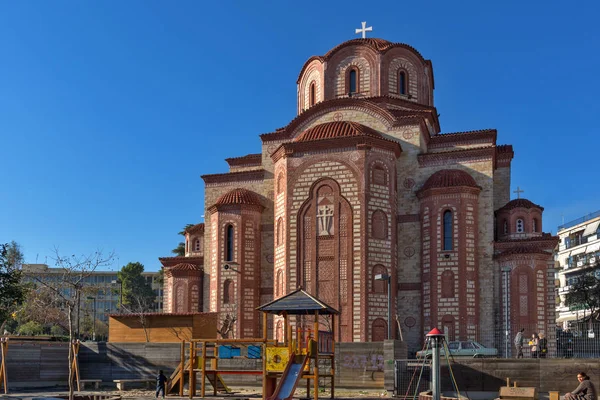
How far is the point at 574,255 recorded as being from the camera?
6794cm

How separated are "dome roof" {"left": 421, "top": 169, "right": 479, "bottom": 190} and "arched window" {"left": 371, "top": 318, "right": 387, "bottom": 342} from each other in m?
7.07

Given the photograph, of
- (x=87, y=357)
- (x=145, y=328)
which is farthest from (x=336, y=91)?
(x=87, y=357)

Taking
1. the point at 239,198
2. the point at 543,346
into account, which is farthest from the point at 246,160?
the point at 543,346

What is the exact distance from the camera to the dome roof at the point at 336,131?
37.1 meters

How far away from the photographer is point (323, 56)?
43.5 meters

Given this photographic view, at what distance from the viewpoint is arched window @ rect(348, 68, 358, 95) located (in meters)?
42.8

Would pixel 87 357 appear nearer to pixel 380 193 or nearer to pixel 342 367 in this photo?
pixel 342 367

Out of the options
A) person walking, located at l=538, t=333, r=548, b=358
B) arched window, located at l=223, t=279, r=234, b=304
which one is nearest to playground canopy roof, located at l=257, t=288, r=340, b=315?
person walking, located at l=538, t=333, r=548, b=358

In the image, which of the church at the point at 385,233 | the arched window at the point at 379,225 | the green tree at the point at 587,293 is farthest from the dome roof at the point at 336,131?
the green tree at the point at 587,293

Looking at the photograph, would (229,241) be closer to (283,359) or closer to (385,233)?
(385,233)

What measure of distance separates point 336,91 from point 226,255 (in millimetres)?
11346

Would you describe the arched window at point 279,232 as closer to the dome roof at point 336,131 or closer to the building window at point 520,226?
the dome roof at point 336,131

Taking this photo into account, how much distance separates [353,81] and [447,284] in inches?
527

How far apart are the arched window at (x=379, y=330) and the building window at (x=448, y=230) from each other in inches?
192
